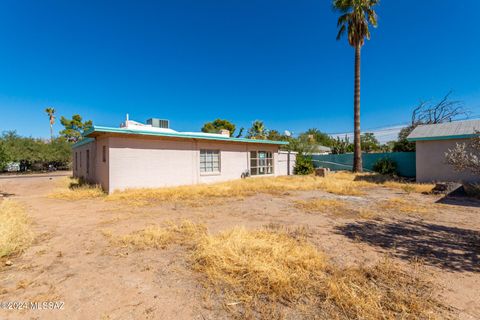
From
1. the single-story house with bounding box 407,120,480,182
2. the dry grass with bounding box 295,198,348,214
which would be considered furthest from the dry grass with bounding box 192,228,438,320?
the single-story house with bounding box 407,120,480,182

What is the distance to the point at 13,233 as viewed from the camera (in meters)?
4.33

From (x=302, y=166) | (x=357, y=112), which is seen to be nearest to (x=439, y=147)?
(x=357, y=112)

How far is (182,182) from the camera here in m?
11.7

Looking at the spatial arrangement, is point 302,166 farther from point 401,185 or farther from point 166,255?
point 166,255

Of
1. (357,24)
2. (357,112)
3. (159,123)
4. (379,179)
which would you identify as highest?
(357,24)

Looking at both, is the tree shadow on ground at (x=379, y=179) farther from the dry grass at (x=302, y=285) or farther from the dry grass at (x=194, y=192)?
the dry grass at (x=302, y=285)

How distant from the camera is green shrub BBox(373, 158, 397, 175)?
16.0m

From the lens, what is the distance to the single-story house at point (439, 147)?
10.9 meters

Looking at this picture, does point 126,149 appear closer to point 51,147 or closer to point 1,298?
point 1,298

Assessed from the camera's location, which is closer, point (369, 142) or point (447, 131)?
point (447, 131)

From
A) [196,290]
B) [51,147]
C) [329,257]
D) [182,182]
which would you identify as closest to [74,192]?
[182,182]

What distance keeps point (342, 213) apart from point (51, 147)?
31.9m

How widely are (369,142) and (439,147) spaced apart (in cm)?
2685

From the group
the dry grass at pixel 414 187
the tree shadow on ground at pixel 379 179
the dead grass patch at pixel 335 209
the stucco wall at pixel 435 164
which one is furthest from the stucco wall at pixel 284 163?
the dead grass patch at pixel 335 209
